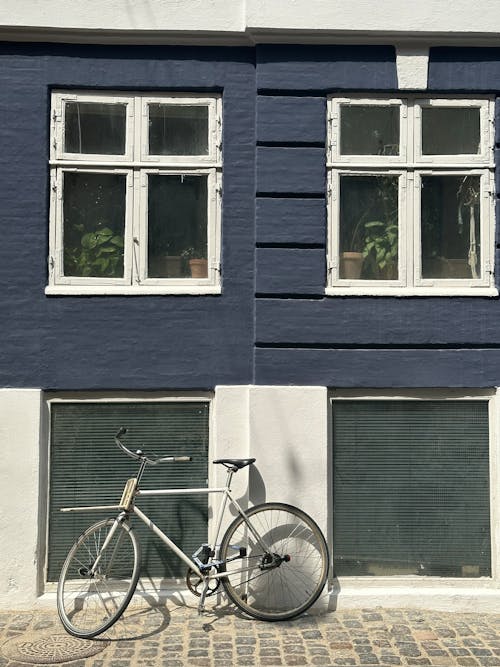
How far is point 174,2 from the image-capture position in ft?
22.9

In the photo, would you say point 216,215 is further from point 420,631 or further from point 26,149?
point 420,631

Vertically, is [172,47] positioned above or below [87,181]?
above

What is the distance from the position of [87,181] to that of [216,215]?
1.16m

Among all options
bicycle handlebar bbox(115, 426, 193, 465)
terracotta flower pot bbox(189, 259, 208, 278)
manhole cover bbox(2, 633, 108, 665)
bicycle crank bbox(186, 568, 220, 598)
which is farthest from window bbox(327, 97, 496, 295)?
manhole cover bbox(2, 633, 108, 665)

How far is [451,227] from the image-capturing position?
23.7 feet

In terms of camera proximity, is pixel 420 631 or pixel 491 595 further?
pixel 491 595

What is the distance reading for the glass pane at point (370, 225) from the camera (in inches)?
283

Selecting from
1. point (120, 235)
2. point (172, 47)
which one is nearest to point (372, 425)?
point (120, 235)

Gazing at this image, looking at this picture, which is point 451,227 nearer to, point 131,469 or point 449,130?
point 449,130

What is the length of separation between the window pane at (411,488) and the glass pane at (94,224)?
236 cm

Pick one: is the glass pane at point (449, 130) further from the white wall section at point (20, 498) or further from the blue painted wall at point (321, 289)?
the white wall section at point (20, 498)

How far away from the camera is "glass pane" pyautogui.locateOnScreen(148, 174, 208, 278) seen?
7.15 meters

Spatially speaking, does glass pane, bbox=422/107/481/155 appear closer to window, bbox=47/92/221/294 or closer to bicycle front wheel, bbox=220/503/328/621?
window, bbox=47/92/221/294

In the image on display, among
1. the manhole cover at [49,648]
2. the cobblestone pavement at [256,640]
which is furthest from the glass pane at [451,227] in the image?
the manhole cover at [49,648]
